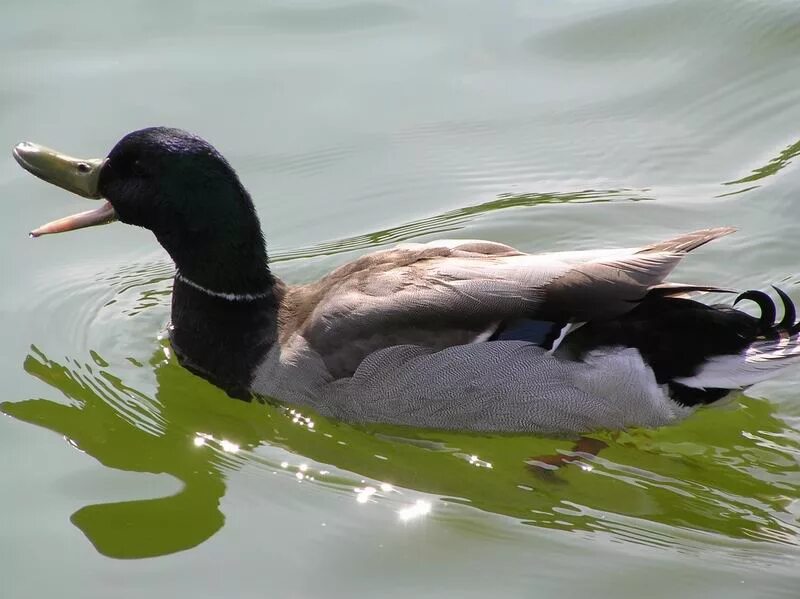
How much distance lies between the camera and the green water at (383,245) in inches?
213

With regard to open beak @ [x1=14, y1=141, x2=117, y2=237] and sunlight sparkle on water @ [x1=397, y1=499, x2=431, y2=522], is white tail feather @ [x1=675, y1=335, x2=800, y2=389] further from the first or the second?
open beak @ [x1=14, y1=141, x2=117, y2=237]

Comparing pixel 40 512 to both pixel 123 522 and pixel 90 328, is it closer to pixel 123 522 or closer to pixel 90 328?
pixel 123 522

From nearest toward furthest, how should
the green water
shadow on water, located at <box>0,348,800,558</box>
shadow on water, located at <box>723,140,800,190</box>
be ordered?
1. the green water
2. shadow on water, located at <box>0,348,800,558</box>
3. shadow on water, located at <box>723,140,800,190</box>

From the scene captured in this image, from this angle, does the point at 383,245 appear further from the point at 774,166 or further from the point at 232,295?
the point at 774,166

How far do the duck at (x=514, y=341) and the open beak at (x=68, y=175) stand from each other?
328 mm

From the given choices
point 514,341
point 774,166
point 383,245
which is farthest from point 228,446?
point 774,166

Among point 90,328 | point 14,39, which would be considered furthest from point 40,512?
point 14,39

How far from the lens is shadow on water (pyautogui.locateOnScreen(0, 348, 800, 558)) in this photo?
5.59 metres

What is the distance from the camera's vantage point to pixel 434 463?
6055 millimetres

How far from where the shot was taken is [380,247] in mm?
7602

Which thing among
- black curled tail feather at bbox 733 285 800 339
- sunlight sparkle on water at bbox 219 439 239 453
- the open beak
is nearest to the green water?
sunlight sparkle on water at bbox 219 439 239 453

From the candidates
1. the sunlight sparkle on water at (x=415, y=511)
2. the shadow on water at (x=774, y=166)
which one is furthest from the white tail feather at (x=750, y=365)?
the shadow on water at (x=774, y=166)

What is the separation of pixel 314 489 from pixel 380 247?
84.0 inches

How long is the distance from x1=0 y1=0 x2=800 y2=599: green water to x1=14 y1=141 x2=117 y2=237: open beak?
2.41 ft
